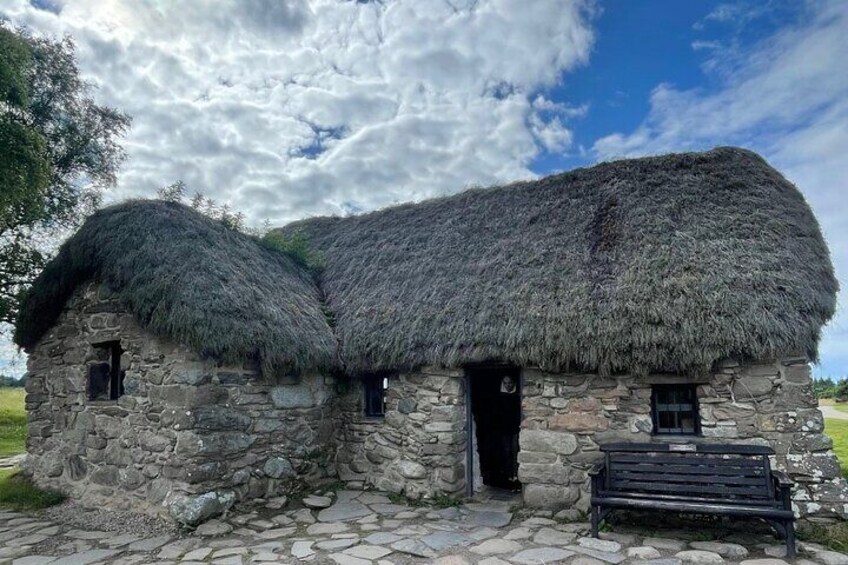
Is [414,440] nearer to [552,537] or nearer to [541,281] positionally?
[552,537]

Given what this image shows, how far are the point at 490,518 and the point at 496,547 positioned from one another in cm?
115

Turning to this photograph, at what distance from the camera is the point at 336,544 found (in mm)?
5863

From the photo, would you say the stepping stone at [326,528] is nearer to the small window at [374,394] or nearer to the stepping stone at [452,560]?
the stepping stone at [452,560]

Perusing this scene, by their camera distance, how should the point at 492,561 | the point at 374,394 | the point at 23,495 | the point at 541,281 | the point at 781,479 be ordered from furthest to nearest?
the point at 374,394 < the point at 23,495 < the point at 541,281 < the point at 781,479 < the point at 492,561

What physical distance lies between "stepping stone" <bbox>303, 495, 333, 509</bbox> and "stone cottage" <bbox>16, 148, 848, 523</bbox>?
0.46 meters

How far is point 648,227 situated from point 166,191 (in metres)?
8.36

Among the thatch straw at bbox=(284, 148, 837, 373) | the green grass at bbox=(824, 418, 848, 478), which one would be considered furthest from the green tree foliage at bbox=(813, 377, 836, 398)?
the thatch straw at bbox=(284, 148, 837, 373)

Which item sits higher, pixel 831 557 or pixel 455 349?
pixel 455 349

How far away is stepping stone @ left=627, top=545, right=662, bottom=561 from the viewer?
525cm

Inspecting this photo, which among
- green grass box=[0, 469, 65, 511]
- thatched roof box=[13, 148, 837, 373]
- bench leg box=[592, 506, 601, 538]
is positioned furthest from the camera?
green grass box=[0, 469, 65, 511]

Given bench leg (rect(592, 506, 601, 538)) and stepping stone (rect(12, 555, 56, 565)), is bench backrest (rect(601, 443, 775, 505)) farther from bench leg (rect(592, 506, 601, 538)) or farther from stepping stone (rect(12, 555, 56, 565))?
stepping stone (rect(12, 555, 56, 565))

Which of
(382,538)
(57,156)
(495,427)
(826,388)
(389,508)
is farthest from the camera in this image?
(826,388)

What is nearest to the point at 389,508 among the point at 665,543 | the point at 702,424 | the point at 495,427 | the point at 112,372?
the point at 495,427

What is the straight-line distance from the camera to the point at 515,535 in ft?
20.0
